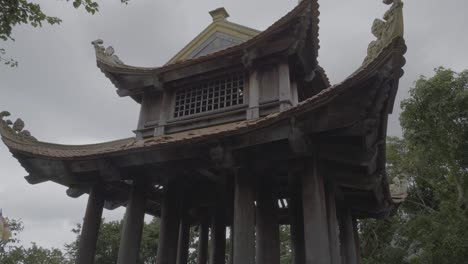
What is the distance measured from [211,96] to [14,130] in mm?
4411

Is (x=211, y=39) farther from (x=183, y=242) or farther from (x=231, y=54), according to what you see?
(x=183, y=242)

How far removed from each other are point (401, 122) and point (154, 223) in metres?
19.8

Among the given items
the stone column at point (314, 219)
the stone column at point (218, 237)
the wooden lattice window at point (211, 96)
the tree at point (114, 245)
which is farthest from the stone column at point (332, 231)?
the tree at point (114, 245)

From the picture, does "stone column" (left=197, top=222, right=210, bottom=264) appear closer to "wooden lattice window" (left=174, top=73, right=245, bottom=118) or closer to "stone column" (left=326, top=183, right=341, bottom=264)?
"wooden lattice window" (left=174, top=73, right=245, bottom=118)

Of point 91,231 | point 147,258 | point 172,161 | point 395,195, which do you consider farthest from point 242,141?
point 147,258

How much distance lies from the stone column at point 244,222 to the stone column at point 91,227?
132 inches

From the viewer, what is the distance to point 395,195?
34.4ft

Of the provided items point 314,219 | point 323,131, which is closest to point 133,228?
point 314,219

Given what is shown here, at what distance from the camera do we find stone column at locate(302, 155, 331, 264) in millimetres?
5684

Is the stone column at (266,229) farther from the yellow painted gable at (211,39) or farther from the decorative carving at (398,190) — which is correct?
the yellow painted gable at (211,39)

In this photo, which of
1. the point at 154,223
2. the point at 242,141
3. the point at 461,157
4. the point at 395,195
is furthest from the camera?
the point at 154,223

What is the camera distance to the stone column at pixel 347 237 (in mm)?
8781

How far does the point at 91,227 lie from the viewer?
8109mm

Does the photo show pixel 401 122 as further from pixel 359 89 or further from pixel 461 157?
pixel 359 89
